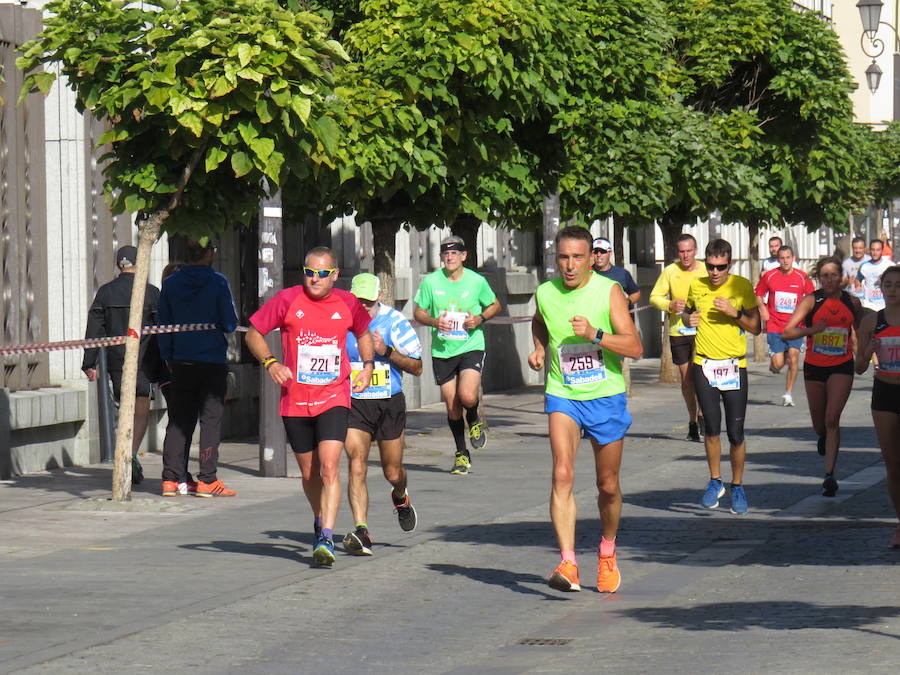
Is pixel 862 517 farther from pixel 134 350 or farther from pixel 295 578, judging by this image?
pixel 134 350

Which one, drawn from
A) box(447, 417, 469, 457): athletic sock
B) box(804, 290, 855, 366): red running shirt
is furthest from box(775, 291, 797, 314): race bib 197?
box(804, 290, 855, 366): red running shirt

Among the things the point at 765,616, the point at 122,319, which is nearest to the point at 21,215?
the point at 122,319

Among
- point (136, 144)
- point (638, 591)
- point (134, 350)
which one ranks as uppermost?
point (136, 144)

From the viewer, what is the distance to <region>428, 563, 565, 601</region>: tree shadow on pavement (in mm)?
9172

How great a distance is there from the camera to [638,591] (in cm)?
912

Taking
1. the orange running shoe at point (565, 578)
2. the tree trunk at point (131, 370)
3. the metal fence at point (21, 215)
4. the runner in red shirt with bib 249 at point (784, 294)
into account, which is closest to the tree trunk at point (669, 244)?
the runner in red shirt with bib 249 at point (784, 294)

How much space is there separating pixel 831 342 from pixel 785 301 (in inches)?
322

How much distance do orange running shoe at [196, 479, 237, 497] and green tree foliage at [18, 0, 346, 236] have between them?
215 centimetres

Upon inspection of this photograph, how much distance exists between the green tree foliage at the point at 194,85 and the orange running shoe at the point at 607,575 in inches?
140

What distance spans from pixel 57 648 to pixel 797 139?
771 inches

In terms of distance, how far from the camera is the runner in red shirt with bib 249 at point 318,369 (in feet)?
32.6

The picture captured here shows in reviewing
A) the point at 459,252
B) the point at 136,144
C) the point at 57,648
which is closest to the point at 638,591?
the point at 57,648

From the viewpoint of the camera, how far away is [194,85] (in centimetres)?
1124

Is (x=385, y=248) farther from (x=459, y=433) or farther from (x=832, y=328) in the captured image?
(x=832, y=328)
